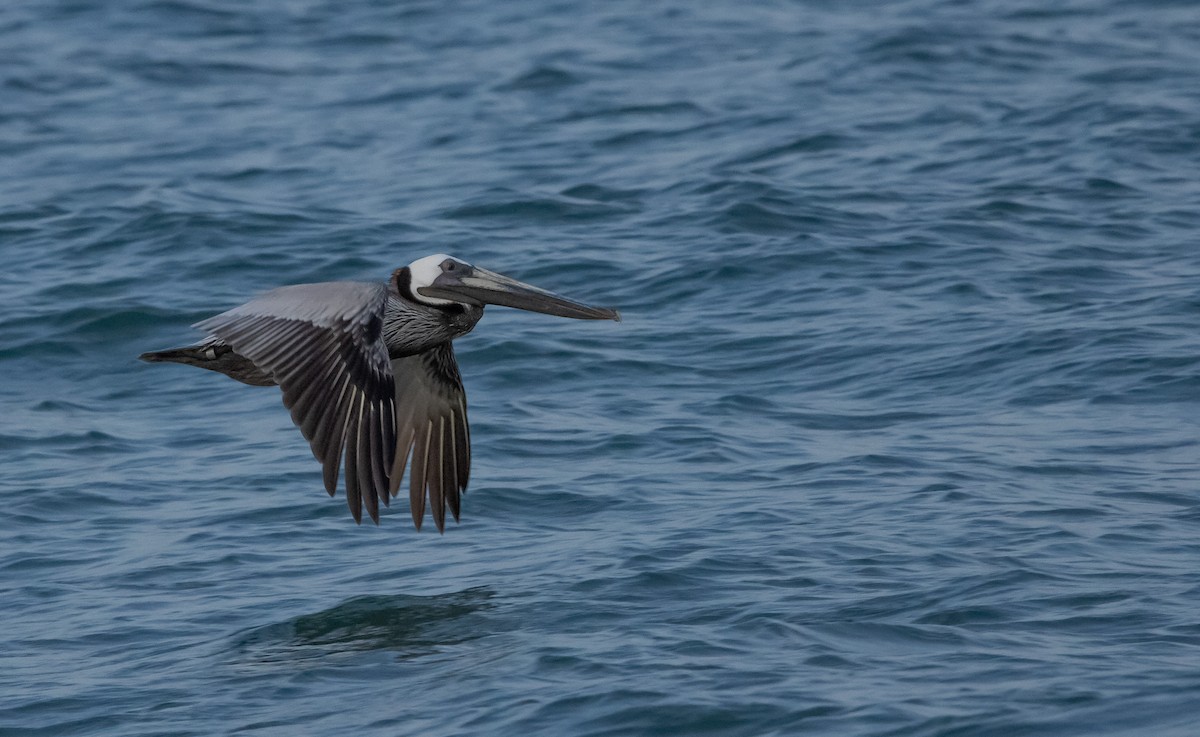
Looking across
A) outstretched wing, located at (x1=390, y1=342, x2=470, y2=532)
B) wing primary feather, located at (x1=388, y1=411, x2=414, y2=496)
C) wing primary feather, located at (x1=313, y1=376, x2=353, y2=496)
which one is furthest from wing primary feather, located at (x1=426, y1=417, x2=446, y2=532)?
wing primary feather, located at (x1=313, y1=376, x2=353, y2=496)

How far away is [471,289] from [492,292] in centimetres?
10

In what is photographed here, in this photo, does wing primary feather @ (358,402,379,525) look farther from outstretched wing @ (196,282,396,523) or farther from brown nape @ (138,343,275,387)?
brown nape @ (138,343,275,387)

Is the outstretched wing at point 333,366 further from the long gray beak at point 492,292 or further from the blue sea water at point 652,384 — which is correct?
the blue sea water at point 652,384

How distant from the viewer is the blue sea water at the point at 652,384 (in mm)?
6273

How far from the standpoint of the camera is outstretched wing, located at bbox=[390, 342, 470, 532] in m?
7.92

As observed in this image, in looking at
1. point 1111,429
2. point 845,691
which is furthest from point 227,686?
point 1111,429

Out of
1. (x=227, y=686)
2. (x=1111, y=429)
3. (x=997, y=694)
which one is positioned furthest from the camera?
(x=1111, y=429)

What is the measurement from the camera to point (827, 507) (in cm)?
786

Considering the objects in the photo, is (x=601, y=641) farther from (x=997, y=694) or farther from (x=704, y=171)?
(x=704, y=171)

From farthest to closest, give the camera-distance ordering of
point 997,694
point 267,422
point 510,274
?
point 510,274
point 267,422
point 997,694

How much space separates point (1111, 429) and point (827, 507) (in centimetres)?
175

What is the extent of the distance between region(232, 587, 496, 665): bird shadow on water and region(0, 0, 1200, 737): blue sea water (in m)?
0.02

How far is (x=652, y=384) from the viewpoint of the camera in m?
9.69

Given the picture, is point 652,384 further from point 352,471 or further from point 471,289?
point 352,471
